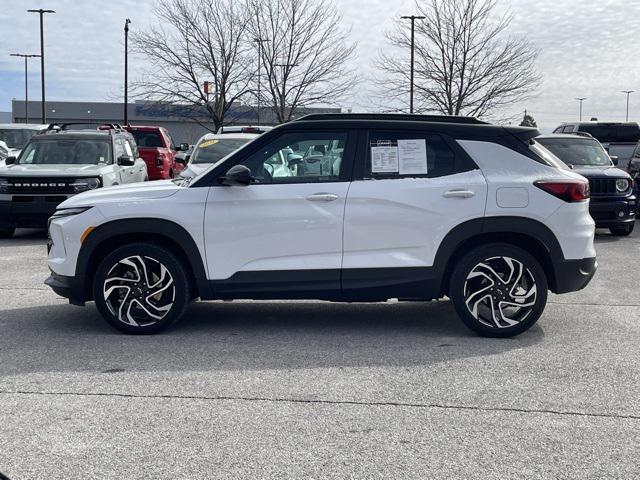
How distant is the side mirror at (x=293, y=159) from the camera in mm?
6633

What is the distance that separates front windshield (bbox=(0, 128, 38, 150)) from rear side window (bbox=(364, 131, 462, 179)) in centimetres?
1711

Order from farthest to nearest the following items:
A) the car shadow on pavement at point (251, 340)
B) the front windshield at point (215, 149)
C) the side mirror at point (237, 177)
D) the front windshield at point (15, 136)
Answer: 1. the front windshield at point (15, 136)
2. the front windshield at point (215, 149)
3. the side mirror at point (237, 177)
4. the car shadow on pavement at point (251, 340)

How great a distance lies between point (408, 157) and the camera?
6617mm

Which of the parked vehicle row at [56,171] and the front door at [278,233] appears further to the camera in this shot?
the parked vehicle row at [56,171]

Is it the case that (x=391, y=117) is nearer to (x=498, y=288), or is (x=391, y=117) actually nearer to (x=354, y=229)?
(x=354, y=229)

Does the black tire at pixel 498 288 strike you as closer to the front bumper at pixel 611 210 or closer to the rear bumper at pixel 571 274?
the rear bumper at pixel 571 274

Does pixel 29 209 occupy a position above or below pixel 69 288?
above

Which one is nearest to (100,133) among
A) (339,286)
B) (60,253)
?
(60,253)

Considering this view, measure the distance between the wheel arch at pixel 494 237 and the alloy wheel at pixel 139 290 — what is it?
7.12 feet

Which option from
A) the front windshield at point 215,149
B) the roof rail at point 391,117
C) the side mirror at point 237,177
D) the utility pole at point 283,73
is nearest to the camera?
the side mirror at point 237,177

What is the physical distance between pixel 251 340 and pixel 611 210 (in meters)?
9.35

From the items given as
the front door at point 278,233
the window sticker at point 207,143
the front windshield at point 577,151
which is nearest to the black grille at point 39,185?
the window sticker at point 207,143

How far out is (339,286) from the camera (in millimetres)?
6543

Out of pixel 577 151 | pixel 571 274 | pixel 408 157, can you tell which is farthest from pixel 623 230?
pixel 408 157
